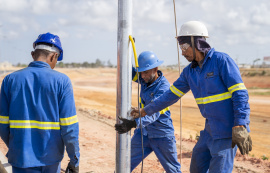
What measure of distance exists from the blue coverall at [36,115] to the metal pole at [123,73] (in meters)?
0.46

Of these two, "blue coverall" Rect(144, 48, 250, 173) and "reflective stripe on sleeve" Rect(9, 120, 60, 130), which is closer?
"reflective stripe on sleeve" Rect(9, 120, 60, 130)

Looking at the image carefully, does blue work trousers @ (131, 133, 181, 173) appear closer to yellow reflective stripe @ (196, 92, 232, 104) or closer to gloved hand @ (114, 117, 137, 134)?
yellow reflective stripe @ (196, 92, 232, 104)

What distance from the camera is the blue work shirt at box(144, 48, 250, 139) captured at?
2875 mm

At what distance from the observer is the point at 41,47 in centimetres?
282

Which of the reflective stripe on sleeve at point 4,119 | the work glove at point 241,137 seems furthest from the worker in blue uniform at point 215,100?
the reflective stripe on sleeve at point 4,119

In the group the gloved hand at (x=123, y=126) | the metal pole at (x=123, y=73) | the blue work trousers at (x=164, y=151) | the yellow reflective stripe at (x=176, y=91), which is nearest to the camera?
the metal pole at (x=123, y=73)

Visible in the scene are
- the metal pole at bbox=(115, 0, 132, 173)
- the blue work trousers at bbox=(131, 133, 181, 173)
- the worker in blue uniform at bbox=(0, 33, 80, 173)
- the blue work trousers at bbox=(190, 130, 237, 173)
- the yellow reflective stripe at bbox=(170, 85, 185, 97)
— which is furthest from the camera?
the blue work trousers at bbox=(131, 133, 181, 173)

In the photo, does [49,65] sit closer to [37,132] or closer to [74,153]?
[37,132]

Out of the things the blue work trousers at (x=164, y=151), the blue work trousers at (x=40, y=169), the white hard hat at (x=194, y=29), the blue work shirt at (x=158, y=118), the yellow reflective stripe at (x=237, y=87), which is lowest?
the blue work trousers at (x=164, y=151)

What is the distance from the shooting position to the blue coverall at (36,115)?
8.48 ft

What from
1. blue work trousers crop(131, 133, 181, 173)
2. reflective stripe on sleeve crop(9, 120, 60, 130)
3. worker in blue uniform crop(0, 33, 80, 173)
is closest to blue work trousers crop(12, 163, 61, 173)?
worker in blue uniform crop(0, 33, 80, 173)

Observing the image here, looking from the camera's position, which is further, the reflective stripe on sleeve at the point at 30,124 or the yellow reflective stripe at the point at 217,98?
the yellow reflective stripe at the point at 217,98

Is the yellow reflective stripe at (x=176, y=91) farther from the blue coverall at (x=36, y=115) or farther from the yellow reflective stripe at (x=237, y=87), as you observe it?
the blue coverall at (x=36, y=115)

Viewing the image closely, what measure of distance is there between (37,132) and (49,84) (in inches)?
17.6
